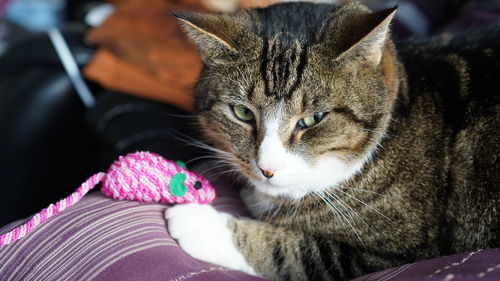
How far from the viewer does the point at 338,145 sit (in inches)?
43.3

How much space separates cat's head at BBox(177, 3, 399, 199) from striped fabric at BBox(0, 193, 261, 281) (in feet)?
0.78

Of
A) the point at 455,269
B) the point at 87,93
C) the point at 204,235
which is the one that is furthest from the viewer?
the point at 87,93

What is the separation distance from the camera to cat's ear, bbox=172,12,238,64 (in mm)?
1069

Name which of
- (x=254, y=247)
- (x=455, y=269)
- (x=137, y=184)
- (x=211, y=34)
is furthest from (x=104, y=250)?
(x=455, y=269)

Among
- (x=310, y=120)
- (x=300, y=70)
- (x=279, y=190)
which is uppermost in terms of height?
(x=300, y=70)

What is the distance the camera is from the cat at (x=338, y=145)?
1.05 metres

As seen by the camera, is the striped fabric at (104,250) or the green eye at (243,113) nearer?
the striped fabric at (104,250)

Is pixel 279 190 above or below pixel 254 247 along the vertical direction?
above

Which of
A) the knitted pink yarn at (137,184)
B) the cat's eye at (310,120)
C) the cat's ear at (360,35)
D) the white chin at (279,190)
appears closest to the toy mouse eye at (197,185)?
the knitted pink yarn at (137,184)

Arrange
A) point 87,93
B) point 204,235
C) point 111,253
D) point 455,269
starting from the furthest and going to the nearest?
point 87,93 < point 204,235 < point 111,253 < point 455,269

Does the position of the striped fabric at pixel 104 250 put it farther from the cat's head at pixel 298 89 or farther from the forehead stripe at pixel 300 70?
the forehead stripe at pixel 300 70

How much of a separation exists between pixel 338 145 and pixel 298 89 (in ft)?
0.52

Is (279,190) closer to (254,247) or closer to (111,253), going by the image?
(254,247)

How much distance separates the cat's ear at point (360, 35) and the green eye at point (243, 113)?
0.22 metres
